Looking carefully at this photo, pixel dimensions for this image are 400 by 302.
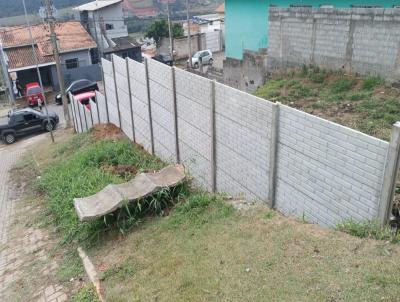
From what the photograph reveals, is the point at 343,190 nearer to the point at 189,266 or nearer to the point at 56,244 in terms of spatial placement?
the point at 189,266

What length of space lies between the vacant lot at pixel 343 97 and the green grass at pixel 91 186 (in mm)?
4326

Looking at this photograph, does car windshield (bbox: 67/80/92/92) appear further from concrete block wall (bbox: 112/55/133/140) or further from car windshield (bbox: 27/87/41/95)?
concrete block wall (bbox: 112/55/133/140)

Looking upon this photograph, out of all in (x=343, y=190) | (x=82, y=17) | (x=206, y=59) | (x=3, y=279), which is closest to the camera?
(x=343, y=190)

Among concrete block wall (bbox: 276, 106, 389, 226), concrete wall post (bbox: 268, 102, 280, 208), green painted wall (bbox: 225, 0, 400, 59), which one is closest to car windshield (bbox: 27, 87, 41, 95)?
green painted wall (bbox: 225, 0, 400, 59)

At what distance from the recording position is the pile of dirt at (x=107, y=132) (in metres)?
12.7

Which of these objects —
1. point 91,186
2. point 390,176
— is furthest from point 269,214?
point 91,186

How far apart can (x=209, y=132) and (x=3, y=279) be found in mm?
4309

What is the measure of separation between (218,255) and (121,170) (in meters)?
4.97

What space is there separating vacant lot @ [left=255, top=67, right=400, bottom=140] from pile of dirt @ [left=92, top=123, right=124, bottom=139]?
4798 millimetres

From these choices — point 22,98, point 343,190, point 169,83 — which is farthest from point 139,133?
point 22,98

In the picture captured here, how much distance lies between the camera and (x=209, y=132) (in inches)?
290

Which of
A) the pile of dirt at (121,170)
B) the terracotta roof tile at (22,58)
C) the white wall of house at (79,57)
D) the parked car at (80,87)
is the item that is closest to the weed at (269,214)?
the pile of dirt at (121,170)

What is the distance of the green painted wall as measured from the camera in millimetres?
20719

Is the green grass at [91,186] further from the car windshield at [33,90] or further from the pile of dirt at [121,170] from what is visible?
the car windshield at [33,90]
